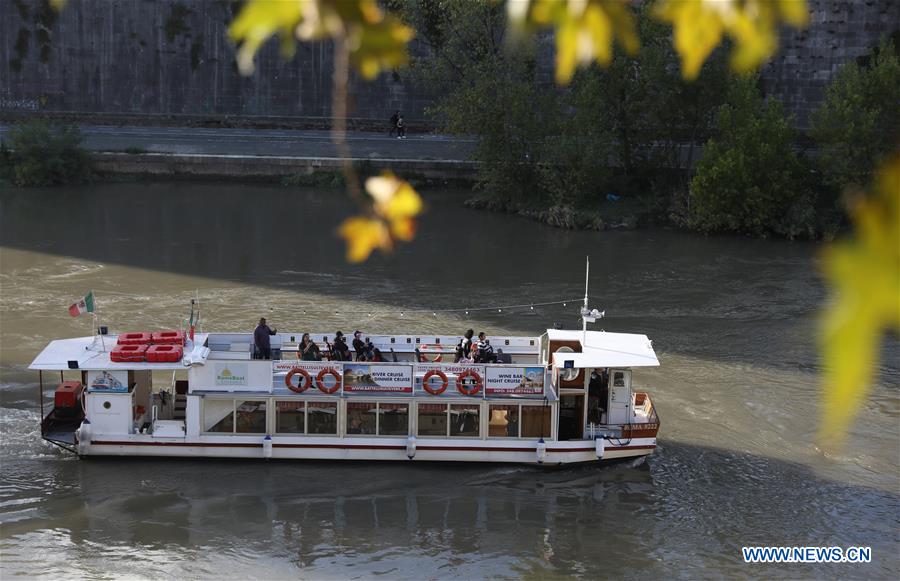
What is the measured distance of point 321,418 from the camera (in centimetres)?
1555

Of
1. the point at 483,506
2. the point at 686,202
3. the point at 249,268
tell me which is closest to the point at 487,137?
the point at 686,202

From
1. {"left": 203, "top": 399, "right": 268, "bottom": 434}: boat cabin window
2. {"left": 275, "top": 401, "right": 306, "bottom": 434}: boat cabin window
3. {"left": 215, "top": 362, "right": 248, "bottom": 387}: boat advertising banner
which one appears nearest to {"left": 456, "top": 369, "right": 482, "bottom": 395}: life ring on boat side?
{"left": 275, "top": 401, "right": 306, "bottom": 434}: boat cabin window

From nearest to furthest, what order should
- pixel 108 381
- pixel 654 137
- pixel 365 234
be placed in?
pixel 365 234, pixel 108 381, pixel 654 137

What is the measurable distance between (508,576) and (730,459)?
14.8 feet

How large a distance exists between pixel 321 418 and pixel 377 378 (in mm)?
981

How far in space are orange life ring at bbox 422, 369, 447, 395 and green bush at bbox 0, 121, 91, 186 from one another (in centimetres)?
2458

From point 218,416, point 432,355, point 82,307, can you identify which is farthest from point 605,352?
point 82,307

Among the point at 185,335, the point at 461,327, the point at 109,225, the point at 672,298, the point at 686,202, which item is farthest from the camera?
the point at 686,202

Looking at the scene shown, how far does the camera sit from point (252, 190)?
37.1 m

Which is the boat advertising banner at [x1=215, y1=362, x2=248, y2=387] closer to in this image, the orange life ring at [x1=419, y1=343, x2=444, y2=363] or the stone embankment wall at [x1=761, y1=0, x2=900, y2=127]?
the orange life ring at [x1=419, y1=343, x2=444, y2=363]

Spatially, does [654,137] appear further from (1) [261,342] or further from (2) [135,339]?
(2) [135,339]

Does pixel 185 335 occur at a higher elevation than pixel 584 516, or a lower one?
higher

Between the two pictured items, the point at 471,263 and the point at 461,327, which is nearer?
the point at 461,327

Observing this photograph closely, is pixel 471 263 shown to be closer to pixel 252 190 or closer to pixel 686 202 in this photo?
pixel 686 202
